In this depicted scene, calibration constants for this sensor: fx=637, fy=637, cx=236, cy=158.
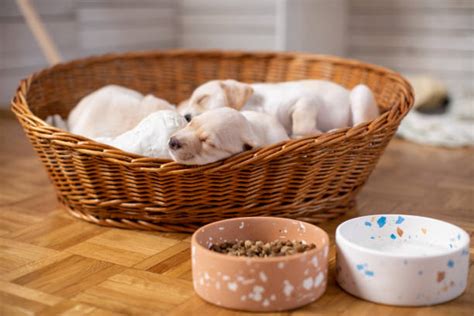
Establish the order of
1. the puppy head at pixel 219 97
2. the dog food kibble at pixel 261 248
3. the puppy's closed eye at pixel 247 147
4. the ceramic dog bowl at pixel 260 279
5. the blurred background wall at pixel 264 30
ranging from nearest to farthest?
the ceramic dog bowl at pixel 260 279 < the dog food kibble at pixel 261 248 < the puppy's closed eye at pixel 247 147 < the puppy head at pixel 219 97 < the blurred background wall at pixel 264 30

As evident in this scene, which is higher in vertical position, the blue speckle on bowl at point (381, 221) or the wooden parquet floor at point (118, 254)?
the blue speckle on bowl at point (381, 221)

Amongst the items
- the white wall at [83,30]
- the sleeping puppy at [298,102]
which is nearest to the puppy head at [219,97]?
the sleeping puppy at [298,102]

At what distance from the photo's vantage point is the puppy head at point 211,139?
1312 mm

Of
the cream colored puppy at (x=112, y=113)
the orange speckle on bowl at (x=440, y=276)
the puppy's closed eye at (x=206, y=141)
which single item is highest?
the puppy's closed eye at (x=206, y=141)

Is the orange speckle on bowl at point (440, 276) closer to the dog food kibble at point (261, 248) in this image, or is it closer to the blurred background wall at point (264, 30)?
the dog food kibble at point (261, 248)

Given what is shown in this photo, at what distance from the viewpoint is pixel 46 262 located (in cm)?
132

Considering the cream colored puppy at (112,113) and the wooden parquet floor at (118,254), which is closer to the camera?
the wooden parquet floor at (118,254)

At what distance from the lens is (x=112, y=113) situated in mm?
1782

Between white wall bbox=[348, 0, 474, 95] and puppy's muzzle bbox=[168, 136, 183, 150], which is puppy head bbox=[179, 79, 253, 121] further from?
white wall bbox=[348, 0, 474, 95]

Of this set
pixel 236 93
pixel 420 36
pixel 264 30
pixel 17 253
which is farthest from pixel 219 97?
pixel 420 36

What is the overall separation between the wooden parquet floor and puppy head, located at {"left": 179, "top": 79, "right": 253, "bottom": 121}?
40 centimetres

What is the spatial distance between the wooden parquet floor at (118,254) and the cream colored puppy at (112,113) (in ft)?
0.73

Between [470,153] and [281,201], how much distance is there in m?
1.20

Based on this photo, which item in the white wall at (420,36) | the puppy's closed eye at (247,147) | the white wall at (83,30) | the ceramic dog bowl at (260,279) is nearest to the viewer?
the ceramic dog bowl at (260,279)
